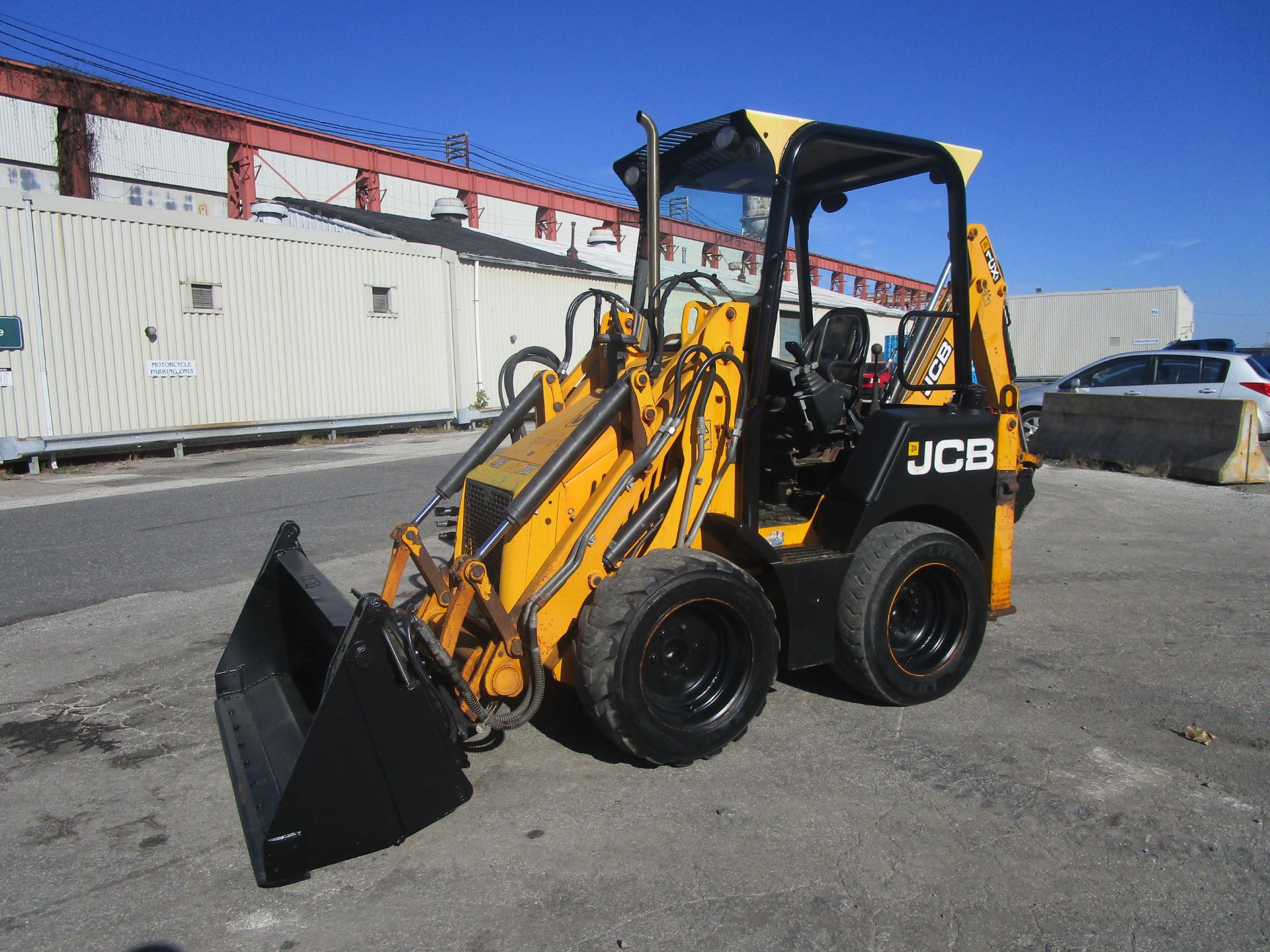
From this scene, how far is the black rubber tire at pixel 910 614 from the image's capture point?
4.12 metres

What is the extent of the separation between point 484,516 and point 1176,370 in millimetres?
13280

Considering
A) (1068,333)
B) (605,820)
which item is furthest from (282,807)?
(1068,333)

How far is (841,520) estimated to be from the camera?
427 centimetres

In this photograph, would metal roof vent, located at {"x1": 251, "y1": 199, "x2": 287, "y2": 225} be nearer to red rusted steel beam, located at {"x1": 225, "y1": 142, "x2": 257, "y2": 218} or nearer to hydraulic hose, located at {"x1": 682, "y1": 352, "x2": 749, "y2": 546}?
red rusted steel beam, located at {"x1": 225, "y1": 142, "x2": 257, "y2": 218}

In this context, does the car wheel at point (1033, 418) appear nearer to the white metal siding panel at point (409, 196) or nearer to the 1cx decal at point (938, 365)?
the 1cx decal at point (938, 365)

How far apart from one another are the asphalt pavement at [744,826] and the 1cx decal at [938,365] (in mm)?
1613

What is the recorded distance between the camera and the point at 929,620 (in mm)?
4578

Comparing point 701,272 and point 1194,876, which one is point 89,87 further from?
point 1194,876

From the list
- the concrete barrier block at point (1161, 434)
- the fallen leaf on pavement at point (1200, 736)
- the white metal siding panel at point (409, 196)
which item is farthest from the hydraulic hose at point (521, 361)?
the white metal siding panel at point (409, 196)

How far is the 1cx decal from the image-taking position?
5.00 m

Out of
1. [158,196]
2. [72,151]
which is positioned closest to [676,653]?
[72,151]

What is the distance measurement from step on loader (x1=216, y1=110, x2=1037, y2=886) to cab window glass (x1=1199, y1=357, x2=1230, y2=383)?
33.8 feet

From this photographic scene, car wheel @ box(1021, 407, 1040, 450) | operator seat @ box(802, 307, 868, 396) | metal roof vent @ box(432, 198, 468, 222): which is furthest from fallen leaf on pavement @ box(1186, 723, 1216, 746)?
metal roof vent @ box(432, 198, 468, 222)

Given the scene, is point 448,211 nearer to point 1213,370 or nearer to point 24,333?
point 24,333
